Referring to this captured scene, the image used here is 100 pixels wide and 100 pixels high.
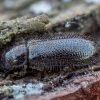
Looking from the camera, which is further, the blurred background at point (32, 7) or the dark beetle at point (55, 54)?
the blurred background at point (32, 7)

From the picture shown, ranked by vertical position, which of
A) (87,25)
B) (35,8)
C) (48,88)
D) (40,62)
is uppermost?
(35,8)

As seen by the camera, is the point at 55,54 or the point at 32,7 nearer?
the point at 55,54

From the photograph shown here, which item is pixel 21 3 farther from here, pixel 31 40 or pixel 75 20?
pixel 31 40

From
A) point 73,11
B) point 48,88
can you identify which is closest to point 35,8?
point 73,11

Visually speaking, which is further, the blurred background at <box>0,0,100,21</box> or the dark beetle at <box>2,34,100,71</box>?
the blurred background at <box>0,0,100,21</box>

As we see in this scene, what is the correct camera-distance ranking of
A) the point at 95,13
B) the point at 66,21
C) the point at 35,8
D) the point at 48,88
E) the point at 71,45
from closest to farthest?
the point at 48,88 < the point at 71,45 < the point at 66,21 < the point at 95,13 < the point at 35,8

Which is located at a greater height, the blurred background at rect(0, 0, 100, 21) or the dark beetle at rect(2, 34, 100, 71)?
the blurred background at rect(0, 0, 100, 21)

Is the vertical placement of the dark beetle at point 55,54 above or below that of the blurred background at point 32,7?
below

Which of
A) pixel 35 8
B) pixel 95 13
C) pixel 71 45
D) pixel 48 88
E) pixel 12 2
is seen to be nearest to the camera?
pixel 48 88
